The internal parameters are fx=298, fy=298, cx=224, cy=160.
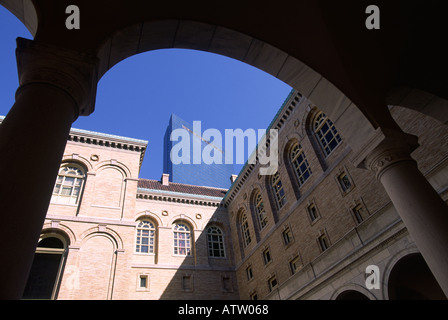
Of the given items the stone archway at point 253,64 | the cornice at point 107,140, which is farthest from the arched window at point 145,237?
the stone archway at point 253,64

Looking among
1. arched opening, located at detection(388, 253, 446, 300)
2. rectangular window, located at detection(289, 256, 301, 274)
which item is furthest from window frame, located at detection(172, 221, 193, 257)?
arched opening, located at detection(388, 253, 446, 300)

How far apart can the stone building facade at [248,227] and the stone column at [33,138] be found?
1023cm

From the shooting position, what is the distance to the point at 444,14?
5797 millimetres

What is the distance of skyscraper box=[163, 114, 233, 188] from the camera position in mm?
113188

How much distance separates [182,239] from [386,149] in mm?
19783

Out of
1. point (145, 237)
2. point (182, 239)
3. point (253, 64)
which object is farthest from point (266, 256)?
point (253, 64)

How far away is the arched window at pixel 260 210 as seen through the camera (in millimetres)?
19828

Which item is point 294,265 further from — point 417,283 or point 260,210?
point 417,283

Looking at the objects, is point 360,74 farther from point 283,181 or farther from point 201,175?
point 201,175

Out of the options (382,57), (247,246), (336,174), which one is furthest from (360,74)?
(247,246)

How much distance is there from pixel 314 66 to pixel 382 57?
1702 millimetres

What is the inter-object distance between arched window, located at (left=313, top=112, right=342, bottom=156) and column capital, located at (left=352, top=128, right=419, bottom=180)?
961 centimetres

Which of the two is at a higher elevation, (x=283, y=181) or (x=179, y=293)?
(x=283, y=181)
